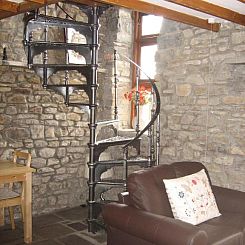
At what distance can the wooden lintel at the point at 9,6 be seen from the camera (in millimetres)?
3414

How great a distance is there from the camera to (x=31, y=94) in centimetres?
450

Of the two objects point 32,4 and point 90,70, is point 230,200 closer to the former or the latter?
point 90,70

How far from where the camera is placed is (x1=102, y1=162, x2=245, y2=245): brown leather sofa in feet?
8.10

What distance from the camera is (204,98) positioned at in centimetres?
416

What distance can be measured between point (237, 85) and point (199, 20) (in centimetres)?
82

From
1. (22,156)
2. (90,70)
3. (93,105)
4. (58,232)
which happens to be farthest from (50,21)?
(58,232)

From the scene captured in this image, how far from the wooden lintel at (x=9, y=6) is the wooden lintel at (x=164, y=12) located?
107 centimetres

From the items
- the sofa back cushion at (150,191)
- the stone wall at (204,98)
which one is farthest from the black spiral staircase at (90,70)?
the sofa back cushion at (150,191)

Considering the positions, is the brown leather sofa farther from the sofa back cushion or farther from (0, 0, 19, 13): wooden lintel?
(0, 0, 19, 13): wooden lintel

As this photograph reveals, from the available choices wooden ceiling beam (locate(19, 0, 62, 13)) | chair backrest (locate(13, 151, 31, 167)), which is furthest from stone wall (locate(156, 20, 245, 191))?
wooden ceiling beam (locate(19, 0, 62, 13))

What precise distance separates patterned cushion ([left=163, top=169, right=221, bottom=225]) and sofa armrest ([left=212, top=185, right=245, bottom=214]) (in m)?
0.18

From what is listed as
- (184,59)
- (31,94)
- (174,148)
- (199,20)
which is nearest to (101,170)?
(174,148)

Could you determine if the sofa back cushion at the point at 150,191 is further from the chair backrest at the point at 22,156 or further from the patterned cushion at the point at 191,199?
the chair backrest at the point at 22,156

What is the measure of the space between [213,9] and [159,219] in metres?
1.94
